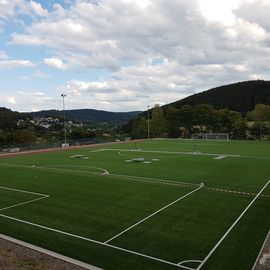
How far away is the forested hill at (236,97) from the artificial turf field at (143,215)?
134 m

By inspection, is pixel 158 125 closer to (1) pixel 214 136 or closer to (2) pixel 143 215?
(1) pixel 214 136

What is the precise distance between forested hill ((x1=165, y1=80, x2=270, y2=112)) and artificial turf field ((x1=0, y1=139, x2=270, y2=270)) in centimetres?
13367

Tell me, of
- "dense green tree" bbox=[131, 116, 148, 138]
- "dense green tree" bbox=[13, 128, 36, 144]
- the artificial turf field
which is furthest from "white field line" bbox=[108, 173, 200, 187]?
"dense green tree" bbox=[131, 116, 148, 138]

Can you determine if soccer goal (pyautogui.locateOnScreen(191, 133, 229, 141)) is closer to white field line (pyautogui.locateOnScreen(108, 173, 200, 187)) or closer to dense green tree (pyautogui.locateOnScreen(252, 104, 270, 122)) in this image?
dense green tree (pyautogui.locateOnScreen(252, 104, 270, 122))

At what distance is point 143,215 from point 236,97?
160 metres

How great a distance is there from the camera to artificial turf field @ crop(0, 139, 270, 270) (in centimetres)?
1280

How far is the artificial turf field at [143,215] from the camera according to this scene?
12.8 meters

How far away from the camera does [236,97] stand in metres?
170

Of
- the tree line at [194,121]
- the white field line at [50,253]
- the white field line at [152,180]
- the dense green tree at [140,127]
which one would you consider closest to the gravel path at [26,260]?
the white field line at [50,253]

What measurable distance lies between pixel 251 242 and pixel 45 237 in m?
7.46

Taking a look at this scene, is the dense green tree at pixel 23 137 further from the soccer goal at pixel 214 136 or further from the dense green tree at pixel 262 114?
the dense green tree at pixel 262 114

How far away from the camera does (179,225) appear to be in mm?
15961

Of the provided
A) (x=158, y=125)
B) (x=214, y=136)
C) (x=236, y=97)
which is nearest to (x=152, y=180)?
(x=214, y=136)

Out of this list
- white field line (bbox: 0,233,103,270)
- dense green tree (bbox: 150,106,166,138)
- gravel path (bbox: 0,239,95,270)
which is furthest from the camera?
dense green tree (bbox: 150,106,166,138)
